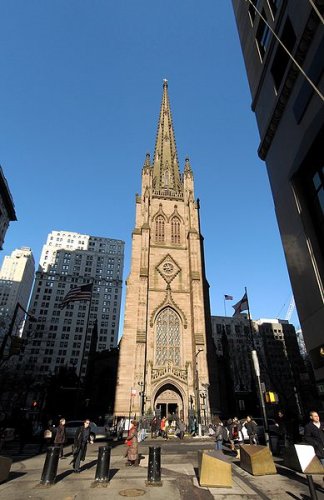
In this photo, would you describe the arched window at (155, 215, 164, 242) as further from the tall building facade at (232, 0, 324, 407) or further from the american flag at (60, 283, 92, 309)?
the tall building facade at (232, 0, 324, 407)

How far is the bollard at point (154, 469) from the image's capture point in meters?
8.66

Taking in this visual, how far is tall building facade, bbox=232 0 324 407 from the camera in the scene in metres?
12.7

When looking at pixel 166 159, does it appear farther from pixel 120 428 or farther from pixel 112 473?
pixel 112 473

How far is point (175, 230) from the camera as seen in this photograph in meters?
44.3

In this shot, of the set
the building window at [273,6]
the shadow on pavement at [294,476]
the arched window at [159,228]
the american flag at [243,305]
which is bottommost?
the shadow on pavement at [294,476]

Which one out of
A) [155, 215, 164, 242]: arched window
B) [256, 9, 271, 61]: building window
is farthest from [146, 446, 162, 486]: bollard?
[155, 215, 164, 242]: arched window

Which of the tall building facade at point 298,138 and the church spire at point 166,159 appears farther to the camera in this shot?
the church spire at point 166,159

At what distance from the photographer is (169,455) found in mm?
14820

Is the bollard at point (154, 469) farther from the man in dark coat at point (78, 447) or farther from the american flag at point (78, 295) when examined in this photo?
the american flag at point (78, 295)

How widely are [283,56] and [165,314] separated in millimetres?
28010

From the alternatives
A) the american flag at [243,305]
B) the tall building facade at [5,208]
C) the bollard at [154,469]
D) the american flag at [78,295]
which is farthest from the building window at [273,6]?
the tall building facade at [5,208]

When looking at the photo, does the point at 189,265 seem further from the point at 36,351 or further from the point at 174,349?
the point at 36,351

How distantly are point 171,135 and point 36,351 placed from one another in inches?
3115

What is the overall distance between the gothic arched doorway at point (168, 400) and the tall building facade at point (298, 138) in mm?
22037
